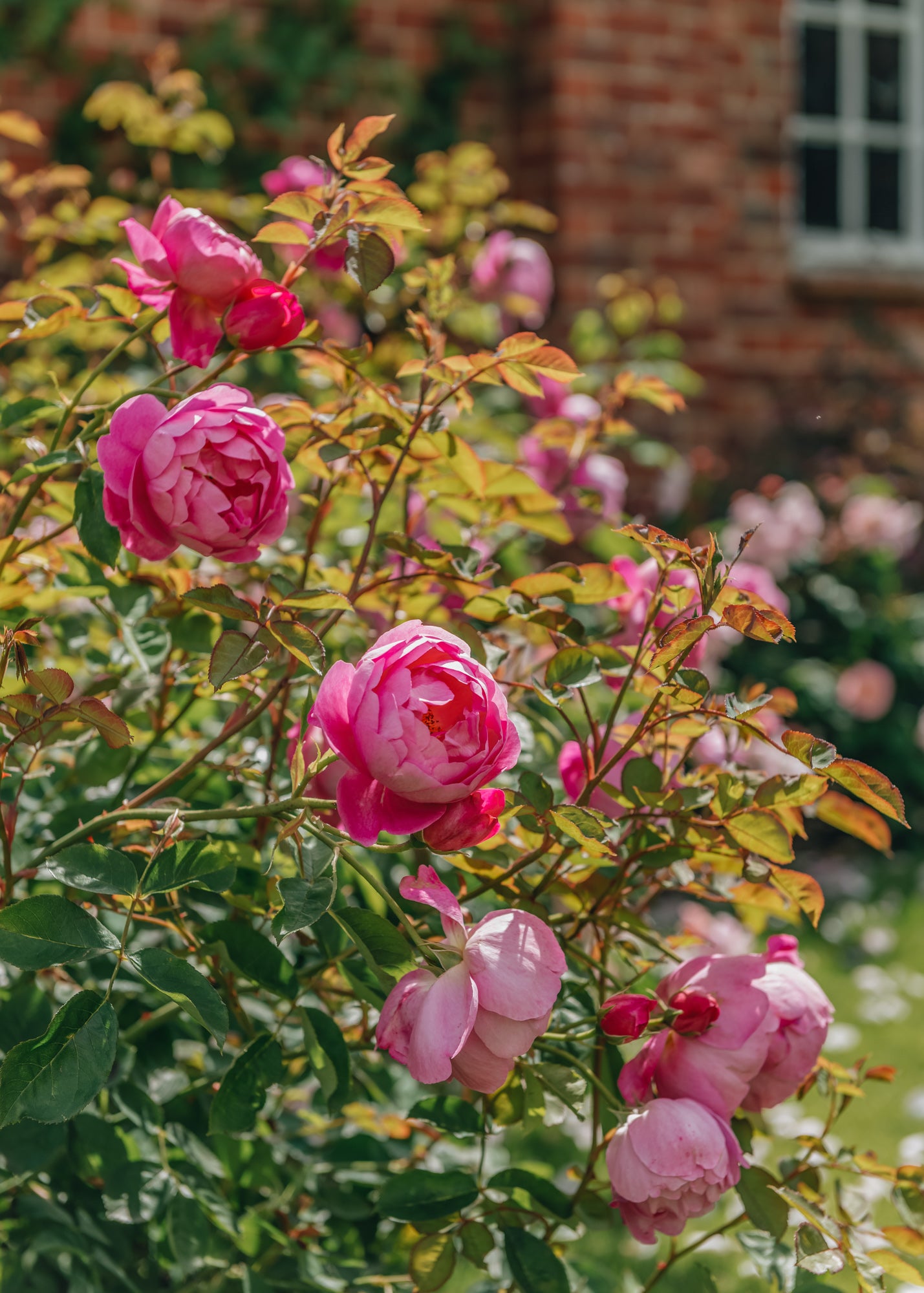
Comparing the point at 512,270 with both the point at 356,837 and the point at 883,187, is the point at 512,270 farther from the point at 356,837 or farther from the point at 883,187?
the point at 883,187

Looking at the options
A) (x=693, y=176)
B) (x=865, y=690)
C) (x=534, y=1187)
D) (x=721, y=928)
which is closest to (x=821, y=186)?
(x=693, y=176)

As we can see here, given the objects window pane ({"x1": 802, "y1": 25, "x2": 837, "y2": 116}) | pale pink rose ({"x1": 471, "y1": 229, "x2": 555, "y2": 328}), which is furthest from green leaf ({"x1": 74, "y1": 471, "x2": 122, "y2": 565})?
window pane ({"x1": 802, "y1": 25, "x2": 837, "y2": 116})

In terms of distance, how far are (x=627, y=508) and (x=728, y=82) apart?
1636 mm

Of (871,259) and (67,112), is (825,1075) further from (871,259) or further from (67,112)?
(871,259)

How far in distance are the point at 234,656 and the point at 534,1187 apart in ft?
1.33

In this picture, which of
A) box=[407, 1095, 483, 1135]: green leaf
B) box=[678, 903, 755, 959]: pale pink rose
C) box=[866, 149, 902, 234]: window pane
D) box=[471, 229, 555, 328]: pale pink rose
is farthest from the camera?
box=[866, 149, 902, 234]: window pane

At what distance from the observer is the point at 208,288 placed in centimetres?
76

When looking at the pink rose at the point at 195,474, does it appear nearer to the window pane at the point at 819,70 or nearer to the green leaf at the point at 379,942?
the green leaf at the point at 379,942

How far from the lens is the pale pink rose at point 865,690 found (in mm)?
3820

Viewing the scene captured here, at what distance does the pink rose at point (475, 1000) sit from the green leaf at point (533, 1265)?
0.23 metres

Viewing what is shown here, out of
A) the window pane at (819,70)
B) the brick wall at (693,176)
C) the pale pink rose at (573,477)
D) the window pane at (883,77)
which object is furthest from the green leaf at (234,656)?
the window pane at (883,77)

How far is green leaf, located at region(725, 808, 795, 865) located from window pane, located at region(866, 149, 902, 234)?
515 cm

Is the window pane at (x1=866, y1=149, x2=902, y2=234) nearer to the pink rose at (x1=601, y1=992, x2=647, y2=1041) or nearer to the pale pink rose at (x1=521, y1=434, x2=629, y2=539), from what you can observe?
the pale pink rose at (x1=521, y1=434, x2=629, y2=539)

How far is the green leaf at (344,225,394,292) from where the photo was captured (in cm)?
76
